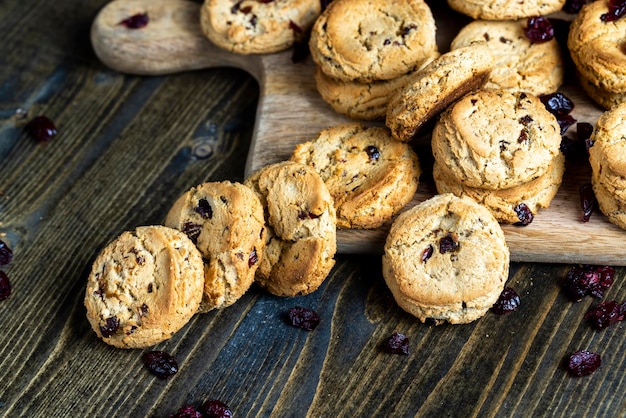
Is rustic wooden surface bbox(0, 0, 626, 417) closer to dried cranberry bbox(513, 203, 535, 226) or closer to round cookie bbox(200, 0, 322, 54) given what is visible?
dried cranberry bbox(513, 203, 535, 226)

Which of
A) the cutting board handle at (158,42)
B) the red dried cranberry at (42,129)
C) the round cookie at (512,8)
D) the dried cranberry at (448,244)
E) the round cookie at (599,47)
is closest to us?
the dried cranberry at (448,244)

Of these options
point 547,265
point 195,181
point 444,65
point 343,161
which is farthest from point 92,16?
point 547,265

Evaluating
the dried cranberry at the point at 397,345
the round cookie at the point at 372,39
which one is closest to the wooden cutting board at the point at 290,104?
the round cookie at the point at 372,39

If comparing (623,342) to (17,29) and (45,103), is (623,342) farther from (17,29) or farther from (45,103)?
(17,29)

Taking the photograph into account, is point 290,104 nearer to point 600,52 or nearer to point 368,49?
point 368,49

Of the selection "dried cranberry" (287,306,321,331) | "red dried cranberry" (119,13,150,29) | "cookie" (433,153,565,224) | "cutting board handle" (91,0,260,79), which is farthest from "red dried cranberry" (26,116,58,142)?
"cookie" (433,153,565,224)

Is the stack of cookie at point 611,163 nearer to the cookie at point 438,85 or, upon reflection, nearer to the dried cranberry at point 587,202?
the dried cranberry at point 587,202
